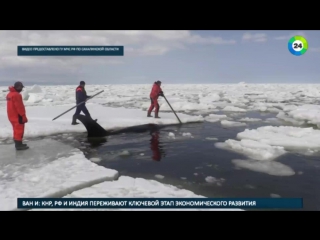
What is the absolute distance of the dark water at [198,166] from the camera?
3570 millimetres

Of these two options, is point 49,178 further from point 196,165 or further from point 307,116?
point 307,116

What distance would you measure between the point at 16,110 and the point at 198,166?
362 cm

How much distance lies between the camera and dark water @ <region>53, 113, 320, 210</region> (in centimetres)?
357

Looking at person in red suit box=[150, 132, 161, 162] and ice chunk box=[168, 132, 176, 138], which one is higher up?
ice chunk box=[168, 132, 176, 138]

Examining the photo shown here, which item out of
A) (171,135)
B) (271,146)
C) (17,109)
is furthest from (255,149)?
(17,109)

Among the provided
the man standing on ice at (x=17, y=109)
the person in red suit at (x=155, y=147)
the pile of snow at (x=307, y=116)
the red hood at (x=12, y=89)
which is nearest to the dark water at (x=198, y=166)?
the person in red suit at (x=155, y=147)

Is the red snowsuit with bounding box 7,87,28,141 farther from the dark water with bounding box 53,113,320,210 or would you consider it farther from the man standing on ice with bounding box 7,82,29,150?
the dark water with bounding box 53,113,320,210

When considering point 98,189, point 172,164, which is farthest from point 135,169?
point 98,189

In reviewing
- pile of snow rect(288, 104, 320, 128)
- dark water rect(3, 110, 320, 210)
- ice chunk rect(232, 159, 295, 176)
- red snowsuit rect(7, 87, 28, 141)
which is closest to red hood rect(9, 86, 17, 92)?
red snowsuit rect(7, 87, 28, 141)

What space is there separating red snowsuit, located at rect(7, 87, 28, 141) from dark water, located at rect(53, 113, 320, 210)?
4.43ft

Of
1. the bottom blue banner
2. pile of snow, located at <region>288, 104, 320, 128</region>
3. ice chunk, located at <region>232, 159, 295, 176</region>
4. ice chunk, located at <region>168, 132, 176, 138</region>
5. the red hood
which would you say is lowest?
the bottom blue banner

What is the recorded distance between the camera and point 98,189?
331cm

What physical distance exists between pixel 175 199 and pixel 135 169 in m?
1.48

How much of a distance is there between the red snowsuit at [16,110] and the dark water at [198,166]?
1.35 meters
